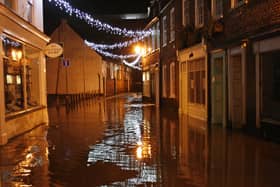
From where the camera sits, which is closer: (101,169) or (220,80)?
(101,169)

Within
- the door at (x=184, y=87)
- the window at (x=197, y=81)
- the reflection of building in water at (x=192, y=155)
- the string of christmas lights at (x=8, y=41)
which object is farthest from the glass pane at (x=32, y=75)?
the door at (x=184, y=87)

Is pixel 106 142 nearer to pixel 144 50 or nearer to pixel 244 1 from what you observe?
pixel 244 1

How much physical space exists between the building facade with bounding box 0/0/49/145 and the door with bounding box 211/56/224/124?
→ 7.14m

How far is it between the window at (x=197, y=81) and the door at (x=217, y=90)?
56.5 inches

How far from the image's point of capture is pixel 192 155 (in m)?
9.84

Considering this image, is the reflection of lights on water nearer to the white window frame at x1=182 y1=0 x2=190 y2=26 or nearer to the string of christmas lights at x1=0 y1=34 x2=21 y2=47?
the string of christmas lights at x1=0 y1=34 x2=21 y2=47

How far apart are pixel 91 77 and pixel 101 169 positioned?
3826 cm

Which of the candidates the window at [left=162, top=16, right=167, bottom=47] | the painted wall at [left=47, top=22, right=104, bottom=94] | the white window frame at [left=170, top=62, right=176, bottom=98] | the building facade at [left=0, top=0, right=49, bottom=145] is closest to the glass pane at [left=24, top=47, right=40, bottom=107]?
the building facade at [left=0, top=0, right=49, bottom=145]

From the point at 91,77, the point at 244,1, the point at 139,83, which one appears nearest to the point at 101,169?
the point at 244,1

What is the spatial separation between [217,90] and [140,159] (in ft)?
26.1

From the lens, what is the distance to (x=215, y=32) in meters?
15.5

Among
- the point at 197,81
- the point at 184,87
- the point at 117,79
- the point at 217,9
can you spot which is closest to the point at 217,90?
the point at 197,81

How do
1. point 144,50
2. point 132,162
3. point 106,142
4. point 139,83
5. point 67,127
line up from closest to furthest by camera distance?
point 132,162
point 106,142
point 67,127
point 144,50
point 139,83

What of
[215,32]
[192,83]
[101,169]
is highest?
[215,32]
